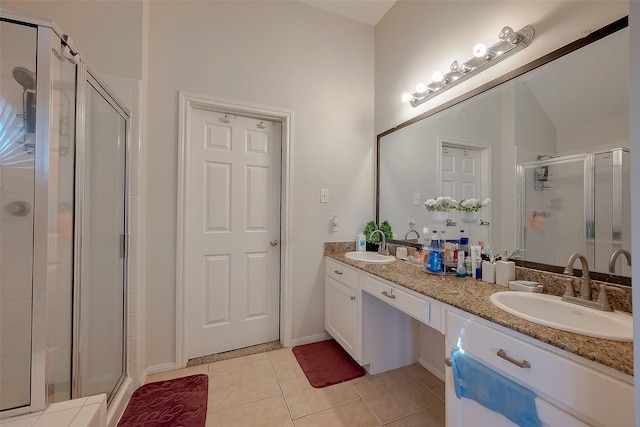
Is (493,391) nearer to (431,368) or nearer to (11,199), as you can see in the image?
(431,368)

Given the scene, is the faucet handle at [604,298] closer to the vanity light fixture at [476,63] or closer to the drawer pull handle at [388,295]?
the drawer pull handle at [388,295]

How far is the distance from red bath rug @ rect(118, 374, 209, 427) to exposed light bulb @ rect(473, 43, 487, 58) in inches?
100

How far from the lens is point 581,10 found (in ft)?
3.66

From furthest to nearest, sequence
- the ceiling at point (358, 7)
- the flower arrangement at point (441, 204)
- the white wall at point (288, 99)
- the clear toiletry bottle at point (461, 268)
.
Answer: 1. the ceiling at point (358, 7)
2. the white wall at point (288, 99)
3. the flower arrangement at point (441, 204)
4. the clear toiletry bottle at point (461, 268)

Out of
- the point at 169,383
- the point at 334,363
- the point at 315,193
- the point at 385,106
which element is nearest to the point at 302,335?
the point at 334,363

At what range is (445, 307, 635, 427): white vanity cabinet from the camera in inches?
26.0

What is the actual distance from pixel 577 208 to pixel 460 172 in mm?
641

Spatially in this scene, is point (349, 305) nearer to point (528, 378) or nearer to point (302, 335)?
point (302, 335)

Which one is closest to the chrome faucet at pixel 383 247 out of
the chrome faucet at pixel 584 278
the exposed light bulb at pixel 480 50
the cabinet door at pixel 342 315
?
the cabinet door at pixel 342 315

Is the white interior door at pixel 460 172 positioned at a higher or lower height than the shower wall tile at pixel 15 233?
higher

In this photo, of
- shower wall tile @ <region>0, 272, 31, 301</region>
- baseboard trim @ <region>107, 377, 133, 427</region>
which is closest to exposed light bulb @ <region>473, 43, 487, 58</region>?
shower wall tile @ <region>0, 272, 31, 301</region>

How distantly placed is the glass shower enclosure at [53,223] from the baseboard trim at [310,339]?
123cm

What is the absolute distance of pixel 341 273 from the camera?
6.64 ft

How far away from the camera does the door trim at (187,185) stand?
188 cm
